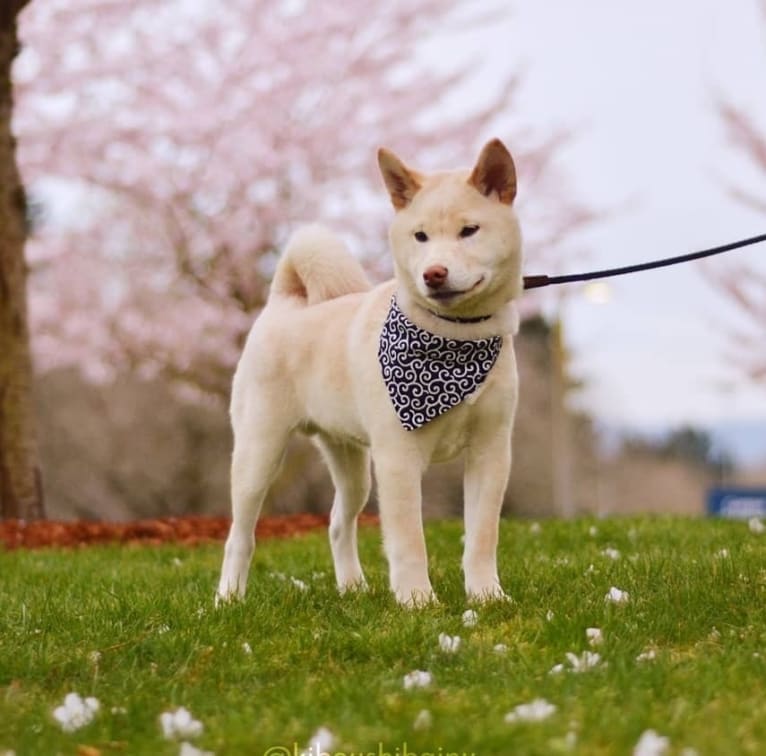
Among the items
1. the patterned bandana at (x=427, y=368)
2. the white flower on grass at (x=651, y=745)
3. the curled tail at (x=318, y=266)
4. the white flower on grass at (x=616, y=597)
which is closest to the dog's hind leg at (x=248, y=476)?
the curled tail at (x=318, y=266)

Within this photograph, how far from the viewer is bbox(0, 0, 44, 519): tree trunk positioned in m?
10.4

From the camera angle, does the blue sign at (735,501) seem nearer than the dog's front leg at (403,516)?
No

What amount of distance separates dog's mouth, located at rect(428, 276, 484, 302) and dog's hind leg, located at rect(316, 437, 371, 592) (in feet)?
4.38

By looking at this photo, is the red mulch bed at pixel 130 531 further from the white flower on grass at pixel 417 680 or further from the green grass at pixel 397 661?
the white flower on grass at pixel 417 680

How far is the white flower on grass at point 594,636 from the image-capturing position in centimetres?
374

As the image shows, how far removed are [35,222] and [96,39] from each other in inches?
609

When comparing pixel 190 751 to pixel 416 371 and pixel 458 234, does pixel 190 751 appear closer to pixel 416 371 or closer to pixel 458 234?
pixel 416 371

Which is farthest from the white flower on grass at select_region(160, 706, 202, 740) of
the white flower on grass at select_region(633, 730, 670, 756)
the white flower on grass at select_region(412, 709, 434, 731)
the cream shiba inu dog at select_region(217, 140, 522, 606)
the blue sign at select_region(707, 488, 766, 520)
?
the blue sign at select_region(707, 488, 766, 520)

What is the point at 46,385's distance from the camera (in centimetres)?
2384

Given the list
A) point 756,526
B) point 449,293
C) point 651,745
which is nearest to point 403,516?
point 449,293

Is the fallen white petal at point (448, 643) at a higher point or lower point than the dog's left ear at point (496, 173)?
lower

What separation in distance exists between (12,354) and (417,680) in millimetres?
7978

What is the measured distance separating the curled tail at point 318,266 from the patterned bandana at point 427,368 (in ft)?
2.89

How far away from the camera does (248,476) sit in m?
5.20
